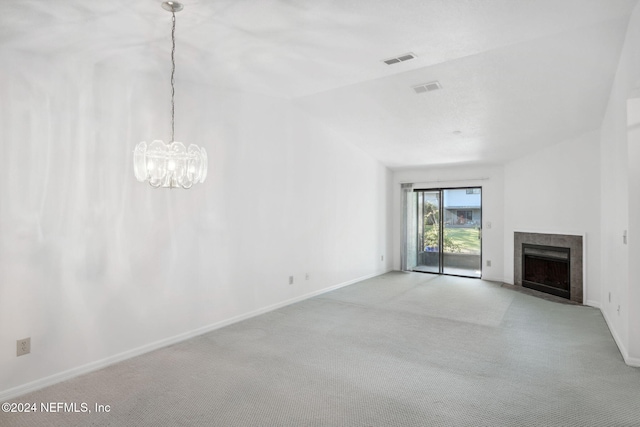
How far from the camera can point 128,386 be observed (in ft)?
9.23

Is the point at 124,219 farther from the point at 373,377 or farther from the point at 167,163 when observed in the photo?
the point at 373,377

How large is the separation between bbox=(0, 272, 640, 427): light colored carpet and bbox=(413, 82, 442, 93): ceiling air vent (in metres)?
2.79

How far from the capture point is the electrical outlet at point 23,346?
270 centimetres

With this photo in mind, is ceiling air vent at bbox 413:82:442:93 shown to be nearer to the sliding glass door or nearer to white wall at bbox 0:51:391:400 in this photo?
white wall at bbox 0:51:391:400

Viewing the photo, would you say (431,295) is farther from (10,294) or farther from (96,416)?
(10,294)

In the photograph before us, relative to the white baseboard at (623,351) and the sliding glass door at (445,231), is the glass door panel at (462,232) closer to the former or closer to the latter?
the sliding glass door at (445,231)

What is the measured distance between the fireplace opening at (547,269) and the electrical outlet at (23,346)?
6726mm

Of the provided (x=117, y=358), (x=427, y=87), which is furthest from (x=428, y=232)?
(x=117, y=358)

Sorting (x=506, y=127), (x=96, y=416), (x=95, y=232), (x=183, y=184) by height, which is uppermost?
(x=506, y=127)

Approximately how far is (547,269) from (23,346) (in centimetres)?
692

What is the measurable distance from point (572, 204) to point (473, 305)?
2284 millimetres

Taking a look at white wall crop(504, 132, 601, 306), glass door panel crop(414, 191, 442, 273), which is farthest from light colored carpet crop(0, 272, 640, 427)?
glass door panel crop(414, 191, 442, 273)

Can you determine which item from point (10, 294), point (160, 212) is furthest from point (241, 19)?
point (10, 294)

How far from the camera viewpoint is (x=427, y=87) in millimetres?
4266
